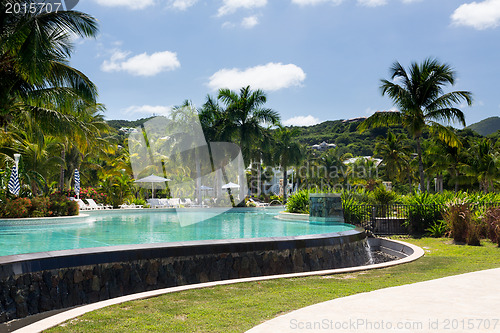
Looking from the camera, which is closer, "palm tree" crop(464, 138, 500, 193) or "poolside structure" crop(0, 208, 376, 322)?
"poolside structure" crop(0, 208, 376, 322)

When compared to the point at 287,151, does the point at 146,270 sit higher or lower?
lower

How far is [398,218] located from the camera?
1666cm

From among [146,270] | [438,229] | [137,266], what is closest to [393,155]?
[438,229]

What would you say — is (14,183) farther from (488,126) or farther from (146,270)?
(488,126)

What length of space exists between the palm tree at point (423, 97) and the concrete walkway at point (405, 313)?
19.7 metres

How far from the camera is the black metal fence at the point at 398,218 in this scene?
52.1ft

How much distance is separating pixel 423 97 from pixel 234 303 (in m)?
22.4

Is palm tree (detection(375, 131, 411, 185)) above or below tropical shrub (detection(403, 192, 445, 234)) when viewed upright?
above

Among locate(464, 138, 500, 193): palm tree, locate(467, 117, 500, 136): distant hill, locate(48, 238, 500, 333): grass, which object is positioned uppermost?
locate(467, 117, 500, 136): distant hill

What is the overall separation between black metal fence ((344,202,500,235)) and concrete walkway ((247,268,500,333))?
1043 cm

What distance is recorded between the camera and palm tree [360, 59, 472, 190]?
23859 mm

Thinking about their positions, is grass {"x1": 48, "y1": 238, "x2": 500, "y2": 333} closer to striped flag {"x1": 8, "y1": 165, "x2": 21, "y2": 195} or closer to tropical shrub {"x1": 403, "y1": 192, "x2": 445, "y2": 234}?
tropical shrub {"x1": 403, "y1": 192, "x2": 445, "y2": 234}

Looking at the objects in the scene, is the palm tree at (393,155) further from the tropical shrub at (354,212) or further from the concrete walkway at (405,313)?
the concrete walkway at (405,313)

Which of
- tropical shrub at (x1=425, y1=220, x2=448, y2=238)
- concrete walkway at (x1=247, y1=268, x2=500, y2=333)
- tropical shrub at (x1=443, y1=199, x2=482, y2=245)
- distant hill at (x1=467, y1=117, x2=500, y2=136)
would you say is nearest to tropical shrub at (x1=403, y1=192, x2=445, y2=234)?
tropical shrub at (x1=425, y1=220, x2=448, y2=238)
